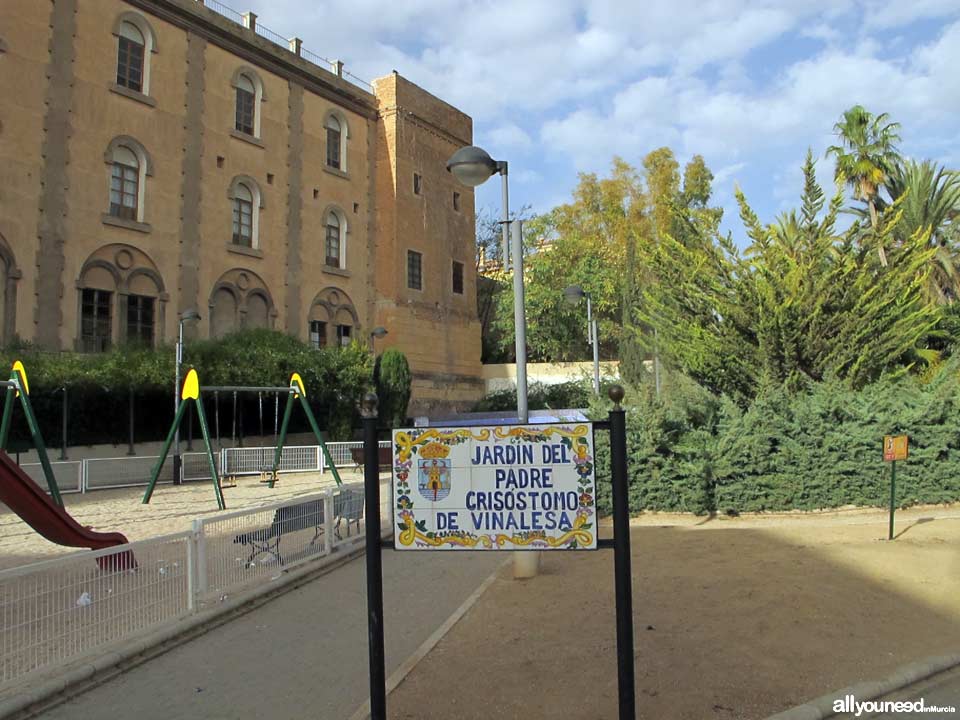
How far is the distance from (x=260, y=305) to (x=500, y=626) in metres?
25.9

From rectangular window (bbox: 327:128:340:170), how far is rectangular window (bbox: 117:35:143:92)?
937 centimetres

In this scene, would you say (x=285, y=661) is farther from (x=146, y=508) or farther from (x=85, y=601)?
(x=146, y=508)

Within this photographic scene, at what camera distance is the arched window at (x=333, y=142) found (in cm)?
3484

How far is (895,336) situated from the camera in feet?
57.8

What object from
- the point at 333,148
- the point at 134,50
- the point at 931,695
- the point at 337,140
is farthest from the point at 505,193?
the point at 337,140

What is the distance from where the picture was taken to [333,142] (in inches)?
1385

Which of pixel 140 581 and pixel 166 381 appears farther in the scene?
pixel 166 381

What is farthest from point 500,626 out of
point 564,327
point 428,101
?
point 564,327

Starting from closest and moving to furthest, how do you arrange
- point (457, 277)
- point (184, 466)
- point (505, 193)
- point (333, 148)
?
point (505, 193) < point (184, 466) < point (333, 148) < point (457, 277)

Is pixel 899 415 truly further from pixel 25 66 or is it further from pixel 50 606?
pixel 25 66

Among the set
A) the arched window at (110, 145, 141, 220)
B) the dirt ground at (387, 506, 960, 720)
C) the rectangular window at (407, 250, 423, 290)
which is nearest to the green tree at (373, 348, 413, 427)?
the rectangular window at (407, 250, 423, 290)

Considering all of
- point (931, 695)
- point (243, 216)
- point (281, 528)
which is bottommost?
point (931, 695)

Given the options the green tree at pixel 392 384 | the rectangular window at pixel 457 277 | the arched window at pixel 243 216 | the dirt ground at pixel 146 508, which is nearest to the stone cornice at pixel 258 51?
the arched window at pixel 243 216

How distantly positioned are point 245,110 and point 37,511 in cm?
2510
